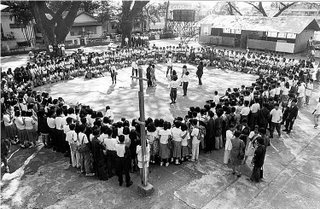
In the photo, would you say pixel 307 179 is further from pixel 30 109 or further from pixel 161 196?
pixel 30 109

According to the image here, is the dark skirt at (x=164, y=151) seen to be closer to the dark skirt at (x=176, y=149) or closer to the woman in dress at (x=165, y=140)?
the woman in dress at (x=165, y=140)

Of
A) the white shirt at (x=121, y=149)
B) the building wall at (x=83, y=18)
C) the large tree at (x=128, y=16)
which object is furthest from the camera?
the building wall at (x=83, y=18)

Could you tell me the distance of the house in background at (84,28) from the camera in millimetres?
35188

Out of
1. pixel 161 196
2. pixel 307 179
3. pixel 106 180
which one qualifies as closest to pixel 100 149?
pixel 106 180

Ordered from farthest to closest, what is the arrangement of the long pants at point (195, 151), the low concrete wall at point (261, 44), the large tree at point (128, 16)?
the large tree at point (128, 16) < the low concrete wall at point (261, 44) < the long pants at point (195, 151)

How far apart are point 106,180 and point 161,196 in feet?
5.36

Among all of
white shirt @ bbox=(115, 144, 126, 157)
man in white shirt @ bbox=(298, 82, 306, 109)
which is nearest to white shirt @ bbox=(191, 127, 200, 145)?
white shirt @ bbox=(115, 144, 126, 157)

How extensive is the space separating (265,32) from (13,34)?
27.8m

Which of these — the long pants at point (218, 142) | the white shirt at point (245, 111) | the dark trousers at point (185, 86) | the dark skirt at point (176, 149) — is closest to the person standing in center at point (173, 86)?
the dark trousers at point (185, 86)

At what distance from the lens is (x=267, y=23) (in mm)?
26672

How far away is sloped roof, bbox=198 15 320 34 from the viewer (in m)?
25.1

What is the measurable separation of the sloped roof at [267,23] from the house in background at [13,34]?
67.2ft

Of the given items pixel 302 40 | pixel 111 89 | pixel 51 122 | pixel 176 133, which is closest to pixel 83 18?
pixel 111 89

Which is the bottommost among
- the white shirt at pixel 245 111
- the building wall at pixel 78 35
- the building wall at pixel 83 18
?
the white shirt at pixel 245 111
